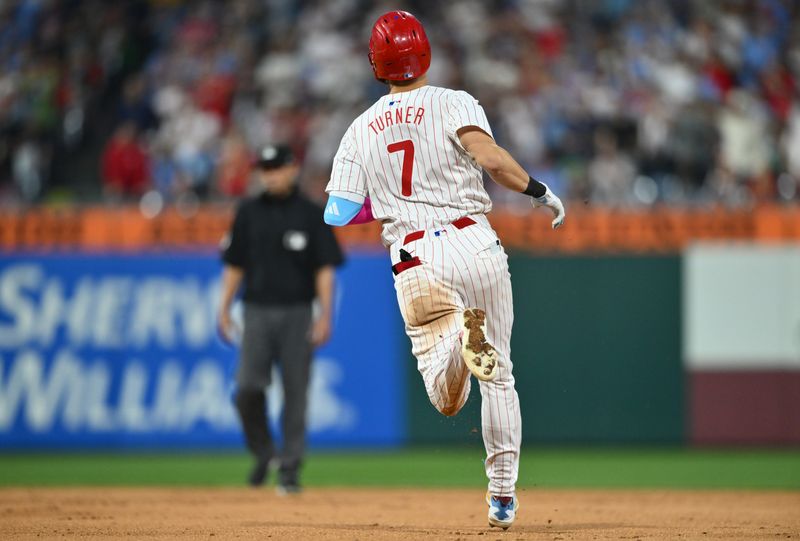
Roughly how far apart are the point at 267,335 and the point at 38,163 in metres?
7.74

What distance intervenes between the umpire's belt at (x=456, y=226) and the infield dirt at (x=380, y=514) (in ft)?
4.44

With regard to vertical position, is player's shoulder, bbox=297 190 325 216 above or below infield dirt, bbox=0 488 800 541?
above

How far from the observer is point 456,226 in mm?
6023

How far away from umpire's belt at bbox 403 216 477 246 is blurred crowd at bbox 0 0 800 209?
802cm

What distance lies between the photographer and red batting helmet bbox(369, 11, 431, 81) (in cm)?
602

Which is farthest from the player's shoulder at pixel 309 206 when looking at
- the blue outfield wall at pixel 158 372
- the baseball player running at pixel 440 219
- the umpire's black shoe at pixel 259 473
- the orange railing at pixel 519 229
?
the orange railing at pixel 519 229

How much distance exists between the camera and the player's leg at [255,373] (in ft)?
30.4

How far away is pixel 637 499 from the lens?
341 inches

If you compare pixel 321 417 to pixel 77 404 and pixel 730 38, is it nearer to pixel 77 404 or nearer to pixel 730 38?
pixel 77 404

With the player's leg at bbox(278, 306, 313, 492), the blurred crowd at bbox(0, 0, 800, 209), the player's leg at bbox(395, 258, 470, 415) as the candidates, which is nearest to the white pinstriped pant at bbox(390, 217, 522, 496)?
the player's leg at bbox(395, 258, 470, 415)

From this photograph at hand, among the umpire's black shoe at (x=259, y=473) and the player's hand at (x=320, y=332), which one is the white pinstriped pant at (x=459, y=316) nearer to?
the player's hand at (x=320, y=332)

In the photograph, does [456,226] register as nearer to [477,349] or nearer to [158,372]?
[477,349]

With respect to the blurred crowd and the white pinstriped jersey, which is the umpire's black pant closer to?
the white pinstriped jersey

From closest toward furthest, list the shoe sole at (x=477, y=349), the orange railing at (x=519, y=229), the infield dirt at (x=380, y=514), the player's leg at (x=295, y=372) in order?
the shoe sole at (x=477, y=349) → the infield dirt at (x=380, y=514) → the player's leg at (x=295, y=372) → the orange railing at (x=519, y=229)
